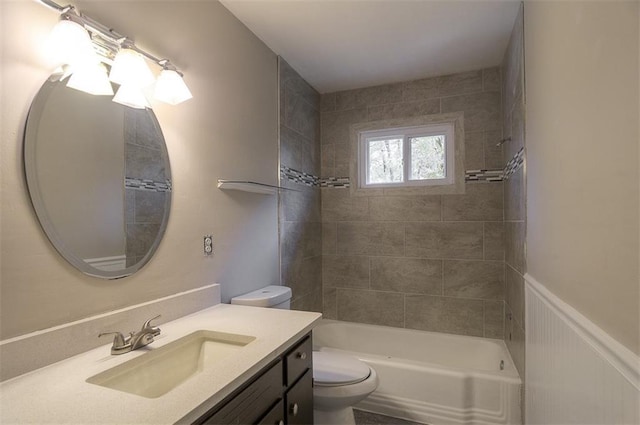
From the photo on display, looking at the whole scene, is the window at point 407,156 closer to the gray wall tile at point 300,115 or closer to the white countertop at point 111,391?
the gray wall tile at point 300,115

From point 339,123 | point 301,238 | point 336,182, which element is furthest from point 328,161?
point 301,238

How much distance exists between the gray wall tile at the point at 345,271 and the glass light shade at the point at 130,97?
2208 millimetres

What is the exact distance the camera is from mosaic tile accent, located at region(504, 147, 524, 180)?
188cm

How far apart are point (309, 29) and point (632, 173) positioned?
192 centimetres

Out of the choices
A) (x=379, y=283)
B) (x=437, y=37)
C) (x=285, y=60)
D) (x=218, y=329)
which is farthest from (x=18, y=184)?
(x=379, y=283)

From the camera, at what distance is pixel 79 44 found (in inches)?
41.9

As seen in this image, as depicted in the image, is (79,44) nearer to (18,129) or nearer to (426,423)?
(18,129)

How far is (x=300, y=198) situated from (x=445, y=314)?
1.59 m

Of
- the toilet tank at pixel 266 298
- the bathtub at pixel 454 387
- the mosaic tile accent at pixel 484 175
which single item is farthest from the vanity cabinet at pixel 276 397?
the mosaic tile accent at pixel 484 175

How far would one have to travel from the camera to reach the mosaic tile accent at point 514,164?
1.88m

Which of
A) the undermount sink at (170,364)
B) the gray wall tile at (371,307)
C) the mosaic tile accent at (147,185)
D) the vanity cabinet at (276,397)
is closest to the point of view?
the vanity cabinet at (276,397)

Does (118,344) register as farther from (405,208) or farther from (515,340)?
(405,208)

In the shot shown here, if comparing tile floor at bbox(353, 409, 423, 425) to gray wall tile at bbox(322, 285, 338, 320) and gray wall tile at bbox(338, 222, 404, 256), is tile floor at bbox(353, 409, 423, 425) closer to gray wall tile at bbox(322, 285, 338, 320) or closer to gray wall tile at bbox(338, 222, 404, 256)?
gray wall tile at bbox(322, 285, 338, 320)

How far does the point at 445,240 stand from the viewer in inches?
A: 110
